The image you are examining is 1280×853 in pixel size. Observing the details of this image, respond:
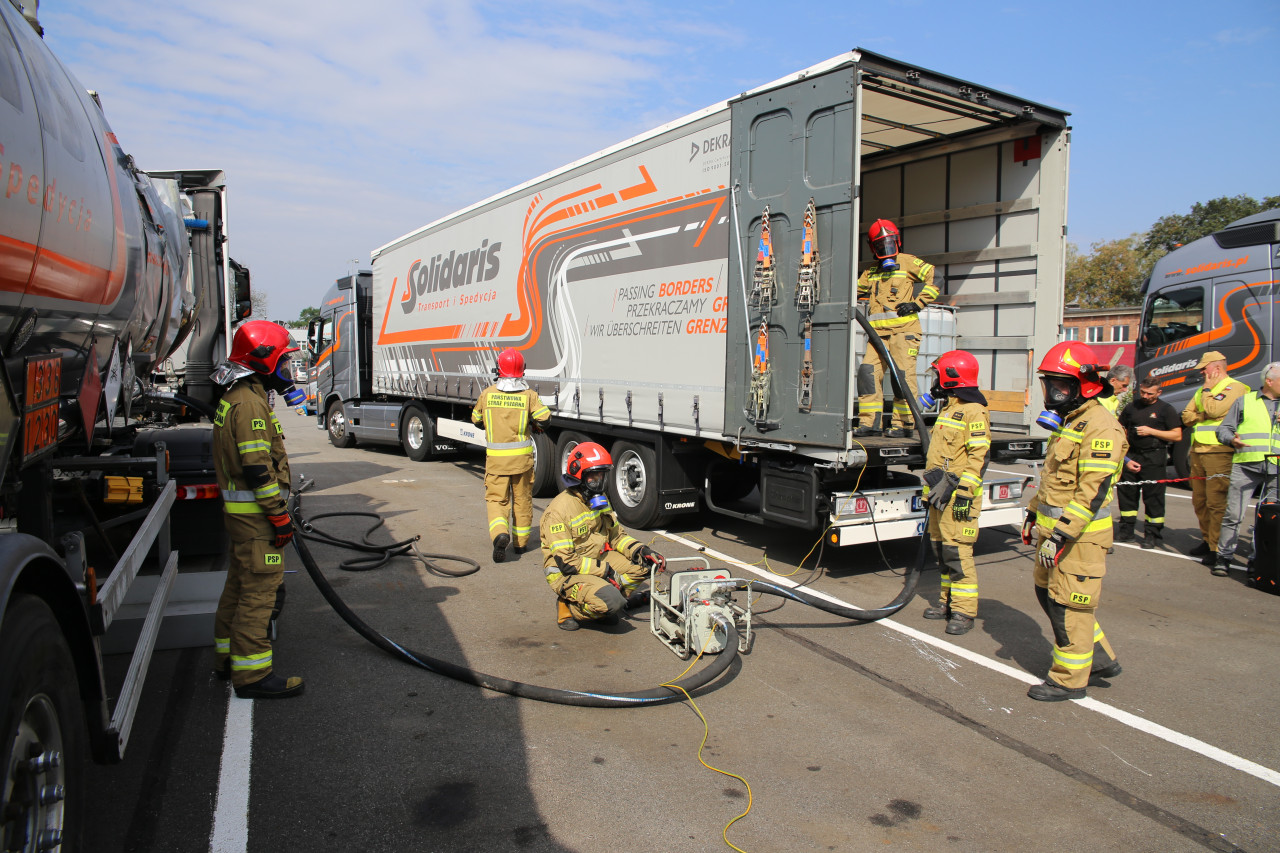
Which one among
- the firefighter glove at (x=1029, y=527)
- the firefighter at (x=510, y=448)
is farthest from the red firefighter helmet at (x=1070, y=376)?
the firefighter at (x=510, y=448)

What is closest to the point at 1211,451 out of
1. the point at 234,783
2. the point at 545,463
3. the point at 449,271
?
the point at 545,463

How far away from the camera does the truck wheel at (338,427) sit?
1573cm

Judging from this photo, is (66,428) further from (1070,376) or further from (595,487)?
(1070,376)

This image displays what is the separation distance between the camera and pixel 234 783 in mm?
3225

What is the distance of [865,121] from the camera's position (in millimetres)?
7266

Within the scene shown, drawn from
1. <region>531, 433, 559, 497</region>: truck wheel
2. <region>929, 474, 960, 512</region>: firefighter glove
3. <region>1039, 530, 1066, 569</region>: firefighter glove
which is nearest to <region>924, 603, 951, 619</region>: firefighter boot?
<region>929, 474, 960, 512</region>: firefighter glove

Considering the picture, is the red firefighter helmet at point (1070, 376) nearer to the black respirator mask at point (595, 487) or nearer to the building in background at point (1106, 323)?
the black respirator mask at point (595, 487)

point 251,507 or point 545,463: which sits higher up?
point 251,507

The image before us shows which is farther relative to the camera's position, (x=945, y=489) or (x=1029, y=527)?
(x=945, y=489)

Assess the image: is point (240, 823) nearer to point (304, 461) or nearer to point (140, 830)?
point (140, 830)

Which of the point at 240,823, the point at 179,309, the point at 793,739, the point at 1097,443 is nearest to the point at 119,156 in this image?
the point at 179,309

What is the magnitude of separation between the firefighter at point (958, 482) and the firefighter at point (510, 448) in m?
3.41

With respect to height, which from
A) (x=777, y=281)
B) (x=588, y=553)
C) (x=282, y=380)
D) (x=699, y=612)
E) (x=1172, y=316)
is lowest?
(x=699, y=612)

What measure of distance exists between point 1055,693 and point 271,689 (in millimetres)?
4062
